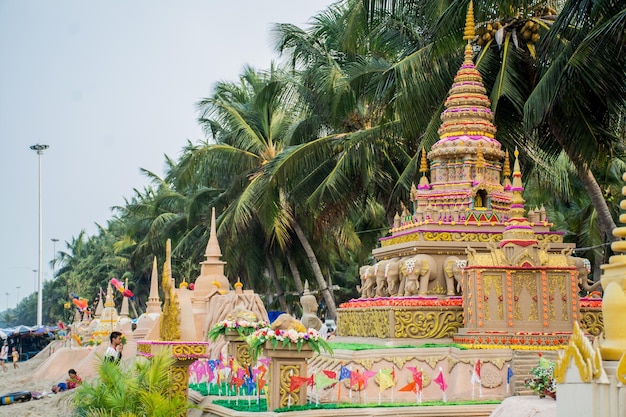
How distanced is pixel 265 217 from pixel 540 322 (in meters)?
16.7

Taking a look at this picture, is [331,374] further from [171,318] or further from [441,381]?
[171,318]

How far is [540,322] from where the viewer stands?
1645 cm

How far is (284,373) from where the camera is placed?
13961 millimetres

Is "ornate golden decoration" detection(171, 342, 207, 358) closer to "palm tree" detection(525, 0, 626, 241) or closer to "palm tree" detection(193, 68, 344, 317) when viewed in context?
"palm tree" detection(525, 0, 626, 241)

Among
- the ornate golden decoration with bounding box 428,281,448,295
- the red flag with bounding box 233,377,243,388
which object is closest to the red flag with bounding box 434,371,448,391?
the ornate golden decoration with bounding box 428,281,448,295

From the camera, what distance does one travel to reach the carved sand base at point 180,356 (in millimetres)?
14953

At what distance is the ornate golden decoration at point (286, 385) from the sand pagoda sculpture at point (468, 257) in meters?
3.84

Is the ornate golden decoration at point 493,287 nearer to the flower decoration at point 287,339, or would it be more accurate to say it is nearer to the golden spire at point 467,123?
the flower decoration at point 287,339

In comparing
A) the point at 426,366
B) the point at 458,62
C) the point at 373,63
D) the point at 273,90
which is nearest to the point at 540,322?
the point at 426,366

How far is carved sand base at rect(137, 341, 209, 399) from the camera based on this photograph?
49.1ft

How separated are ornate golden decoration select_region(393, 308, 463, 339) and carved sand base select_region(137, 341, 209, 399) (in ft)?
13.5

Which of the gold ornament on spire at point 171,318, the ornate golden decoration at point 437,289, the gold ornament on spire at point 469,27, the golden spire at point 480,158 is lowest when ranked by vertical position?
the gold ornament on spire at point 171,318

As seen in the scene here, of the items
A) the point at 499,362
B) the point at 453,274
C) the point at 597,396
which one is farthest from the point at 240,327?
the point at 597,396

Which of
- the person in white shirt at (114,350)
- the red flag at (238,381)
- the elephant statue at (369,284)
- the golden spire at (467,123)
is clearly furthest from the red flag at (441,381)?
the golden spire at (467,123)
